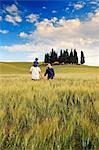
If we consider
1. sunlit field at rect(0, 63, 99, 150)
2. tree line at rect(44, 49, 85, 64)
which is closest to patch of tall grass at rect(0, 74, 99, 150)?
sunlit field at rect(0, 63, 99, 150)

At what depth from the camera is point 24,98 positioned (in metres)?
5.79

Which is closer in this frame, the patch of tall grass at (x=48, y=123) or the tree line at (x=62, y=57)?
the patch of tall grass at (x=48, y=123)

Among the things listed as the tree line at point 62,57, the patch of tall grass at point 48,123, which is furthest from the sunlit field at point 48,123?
the tree line at point 62,57

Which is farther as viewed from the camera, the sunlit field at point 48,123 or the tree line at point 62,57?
the tree line at point 62,57

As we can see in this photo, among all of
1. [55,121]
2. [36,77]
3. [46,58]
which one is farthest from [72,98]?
[46,58]

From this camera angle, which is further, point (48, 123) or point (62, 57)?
point (62, 57)

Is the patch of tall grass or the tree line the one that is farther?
the tree line

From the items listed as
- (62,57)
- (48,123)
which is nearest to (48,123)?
(48,123)

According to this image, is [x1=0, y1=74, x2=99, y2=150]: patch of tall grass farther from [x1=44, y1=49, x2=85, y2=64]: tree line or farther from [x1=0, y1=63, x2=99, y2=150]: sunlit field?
[x1=44, y1=49, x2=85, y2=64]: tree line

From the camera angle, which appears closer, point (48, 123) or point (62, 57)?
point (48, 123)

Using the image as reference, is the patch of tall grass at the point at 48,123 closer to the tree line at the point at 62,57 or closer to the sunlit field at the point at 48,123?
the sunlit field at the point at 48,123

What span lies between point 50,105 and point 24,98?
678mm

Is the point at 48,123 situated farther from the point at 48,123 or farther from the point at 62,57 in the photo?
the point at 62,57

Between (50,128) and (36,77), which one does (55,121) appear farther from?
(36,77)
